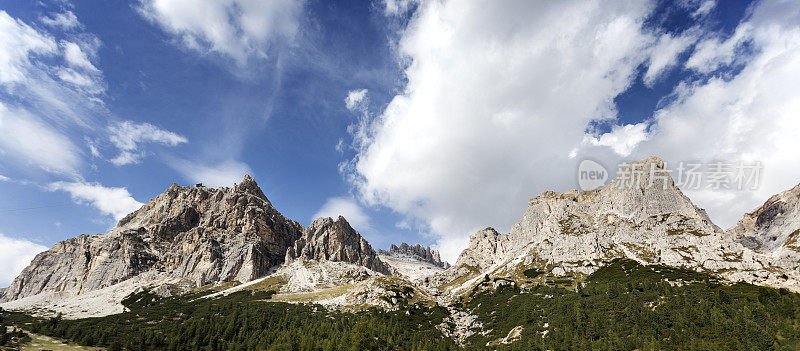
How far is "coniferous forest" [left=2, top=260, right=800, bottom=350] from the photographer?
97562 mm

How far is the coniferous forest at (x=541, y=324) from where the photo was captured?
9756cm

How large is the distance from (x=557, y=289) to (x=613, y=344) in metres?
83.6

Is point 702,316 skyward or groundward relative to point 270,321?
skyward

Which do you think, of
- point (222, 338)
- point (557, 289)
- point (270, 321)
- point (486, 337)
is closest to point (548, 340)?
point (486, 337)

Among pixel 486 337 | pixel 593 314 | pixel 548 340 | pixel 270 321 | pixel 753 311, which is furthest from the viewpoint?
pixel 270 321

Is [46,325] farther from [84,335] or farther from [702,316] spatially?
[702,316]

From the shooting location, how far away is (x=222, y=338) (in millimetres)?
155125

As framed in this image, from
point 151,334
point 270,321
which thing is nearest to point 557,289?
point 270,321

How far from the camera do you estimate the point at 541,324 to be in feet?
450

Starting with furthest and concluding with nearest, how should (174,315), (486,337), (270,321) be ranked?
(174,315) < (270,321) < (486,337)

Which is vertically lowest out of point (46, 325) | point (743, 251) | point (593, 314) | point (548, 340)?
point (46, 325)

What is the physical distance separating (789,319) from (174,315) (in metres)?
279

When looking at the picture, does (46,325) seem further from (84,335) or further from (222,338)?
(222,338)

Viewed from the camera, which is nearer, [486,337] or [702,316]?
[702,316]
